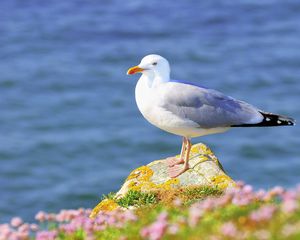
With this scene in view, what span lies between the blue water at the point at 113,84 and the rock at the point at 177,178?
37.1ft

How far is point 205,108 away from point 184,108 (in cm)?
27

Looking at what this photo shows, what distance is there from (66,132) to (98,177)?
275 cm

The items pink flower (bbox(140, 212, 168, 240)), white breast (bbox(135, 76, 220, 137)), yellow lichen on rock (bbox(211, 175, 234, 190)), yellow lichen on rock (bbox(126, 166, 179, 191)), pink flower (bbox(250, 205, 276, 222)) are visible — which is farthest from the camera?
white breast (bbox(135, 76, 220, 137))

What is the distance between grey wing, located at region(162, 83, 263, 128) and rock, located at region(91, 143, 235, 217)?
496 millimetres

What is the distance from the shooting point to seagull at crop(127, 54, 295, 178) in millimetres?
10570

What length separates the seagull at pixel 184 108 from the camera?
34.7 ft

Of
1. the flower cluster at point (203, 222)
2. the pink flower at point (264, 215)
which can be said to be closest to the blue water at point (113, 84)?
the flower cluster at point (203, 222)

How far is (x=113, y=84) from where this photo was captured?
2770cm

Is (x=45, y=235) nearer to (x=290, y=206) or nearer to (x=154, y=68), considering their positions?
(x=290, y=206)

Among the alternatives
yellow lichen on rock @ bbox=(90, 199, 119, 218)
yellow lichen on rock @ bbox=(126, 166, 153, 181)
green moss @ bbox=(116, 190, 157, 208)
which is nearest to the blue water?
yellow lichen on rock @ bbox=(126, 166, 153, 181)

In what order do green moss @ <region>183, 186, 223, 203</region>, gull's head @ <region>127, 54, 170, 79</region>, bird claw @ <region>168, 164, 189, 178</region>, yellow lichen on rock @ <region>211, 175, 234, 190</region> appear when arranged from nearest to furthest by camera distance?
green moss @ <region>183, 186, 223, 203</region>
yellow lichen on rock @ <region>211, 175, 234, 190</region>
bird claw @ <region>168, 164, 189, 178</region>
gull's head @ <region>127, 54, 170, 79</region>

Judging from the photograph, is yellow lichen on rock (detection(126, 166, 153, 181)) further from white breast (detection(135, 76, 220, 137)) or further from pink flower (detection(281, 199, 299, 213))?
pink flower (detection(281, 199, 299, 213))

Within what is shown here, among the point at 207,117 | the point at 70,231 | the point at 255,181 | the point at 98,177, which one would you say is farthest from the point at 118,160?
the point at 70,231

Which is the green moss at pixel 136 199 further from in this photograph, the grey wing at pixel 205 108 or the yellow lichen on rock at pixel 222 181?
the grey wing at pixel 205 108
